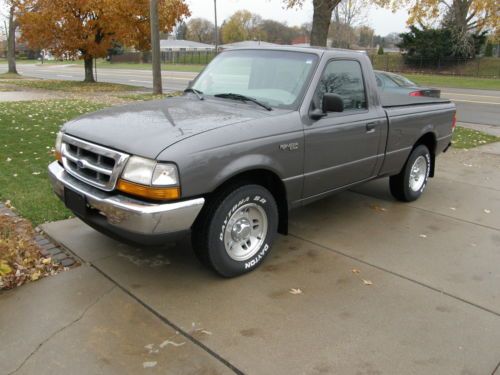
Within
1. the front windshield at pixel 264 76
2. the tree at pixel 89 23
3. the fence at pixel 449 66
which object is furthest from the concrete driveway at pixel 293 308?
the fence at pixel 449 66

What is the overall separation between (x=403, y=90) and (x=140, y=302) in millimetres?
11046

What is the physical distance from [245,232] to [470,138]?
8.82m

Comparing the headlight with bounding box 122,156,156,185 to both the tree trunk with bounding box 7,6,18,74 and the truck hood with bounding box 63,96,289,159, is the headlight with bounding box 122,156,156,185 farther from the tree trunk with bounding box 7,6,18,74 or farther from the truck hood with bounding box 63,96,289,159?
the tree trunk with bounding box 7,6,18,74

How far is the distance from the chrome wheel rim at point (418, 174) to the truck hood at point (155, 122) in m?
2.77

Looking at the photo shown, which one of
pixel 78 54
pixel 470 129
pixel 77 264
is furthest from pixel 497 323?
pixel 78 54

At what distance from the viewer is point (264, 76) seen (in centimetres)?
449

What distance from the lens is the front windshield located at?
14.1 feet

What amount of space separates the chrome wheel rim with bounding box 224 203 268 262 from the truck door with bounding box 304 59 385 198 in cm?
58

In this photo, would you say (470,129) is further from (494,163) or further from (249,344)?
(249,344)

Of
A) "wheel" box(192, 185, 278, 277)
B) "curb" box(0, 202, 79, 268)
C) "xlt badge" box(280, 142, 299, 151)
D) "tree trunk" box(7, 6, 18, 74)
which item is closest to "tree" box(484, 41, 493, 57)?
"tree trunk" box(7, 6, 18, 74)

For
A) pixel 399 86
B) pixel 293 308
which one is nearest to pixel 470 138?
pixel 399 86

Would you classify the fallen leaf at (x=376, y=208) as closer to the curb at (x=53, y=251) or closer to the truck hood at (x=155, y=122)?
the truck hood at (x=155, y=122)

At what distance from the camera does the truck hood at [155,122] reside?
11.0 feet

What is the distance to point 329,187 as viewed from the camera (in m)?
4.62
